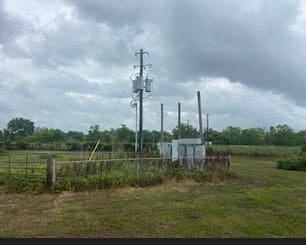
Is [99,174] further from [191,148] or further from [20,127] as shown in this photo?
[20,127]

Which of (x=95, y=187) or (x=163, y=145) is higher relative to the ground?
(x=163, y=145)

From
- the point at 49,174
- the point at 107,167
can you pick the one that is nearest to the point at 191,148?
the point at 107,167

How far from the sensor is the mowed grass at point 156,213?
6.65 m

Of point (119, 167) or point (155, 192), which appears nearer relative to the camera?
point (155, 192)

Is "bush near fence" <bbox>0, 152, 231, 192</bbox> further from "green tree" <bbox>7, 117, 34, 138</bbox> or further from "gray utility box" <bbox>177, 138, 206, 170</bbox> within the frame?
"green tree" <bbox>7, 117, 34, 138</bbox>

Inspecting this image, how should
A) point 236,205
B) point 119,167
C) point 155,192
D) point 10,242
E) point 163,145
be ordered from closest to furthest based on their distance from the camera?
point 10,242 → point 236,205 → point 155,192 → point 119,167 → point 163,145

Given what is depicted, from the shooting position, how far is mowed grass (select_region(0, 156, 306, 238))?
6648mm

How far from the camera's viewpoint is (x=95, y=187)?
11.9 meters

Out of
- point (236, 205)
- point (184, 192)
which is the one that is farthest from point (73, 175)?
point (236, 205)

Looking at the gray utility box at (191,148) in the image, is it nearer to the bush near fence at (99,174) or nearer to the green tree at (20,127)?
the bush near fence at (99,174)

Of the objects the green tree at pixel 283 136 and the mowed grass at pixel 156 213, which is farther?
the green tree at pixel 283 136

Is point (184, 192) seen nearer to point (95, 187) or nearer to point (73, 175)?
point (95, 187)

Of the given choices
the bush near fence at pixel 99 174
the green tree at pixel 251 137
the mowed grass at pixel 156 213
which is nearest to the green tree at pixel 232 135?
the green tree at pixel 251 137

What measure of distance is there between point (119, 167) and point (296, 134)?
72.1m
